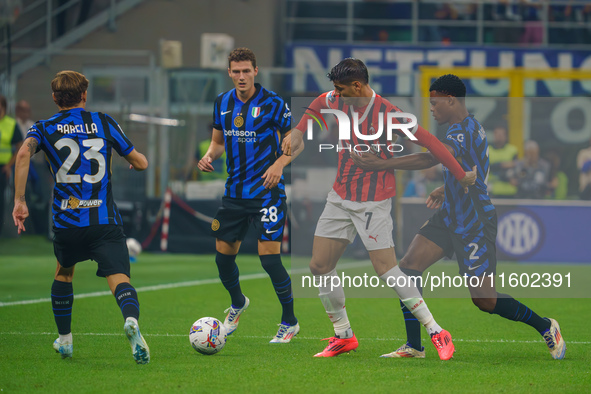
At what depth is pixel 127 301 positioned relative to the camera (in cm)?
569

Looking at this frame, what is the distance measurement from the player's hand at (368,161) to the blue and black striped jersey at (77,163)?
1608 millimetres

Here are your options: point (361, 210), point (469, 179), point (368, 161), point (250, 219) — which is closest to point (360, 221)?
point (361, 210)

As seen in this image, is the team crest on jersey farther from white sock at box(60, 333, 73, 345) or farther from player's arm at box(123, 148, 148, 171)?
white sock at box(60, 333, 73, 345)

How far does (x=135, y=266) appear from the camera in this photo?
13078 mm

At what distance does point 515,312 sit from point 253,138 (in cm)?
233

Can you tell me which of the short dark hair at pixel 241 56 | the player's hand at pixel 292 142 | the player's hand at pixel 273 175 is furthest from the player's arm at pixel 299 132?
the short dark hair at pixel 241 56

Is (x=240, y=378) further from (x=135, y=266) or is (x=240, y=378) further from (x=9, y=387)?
(x=135, y=266)

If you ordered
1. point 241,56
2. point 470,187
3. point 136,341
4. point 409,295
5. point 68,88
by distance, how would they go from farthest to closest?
point 241,56 → point 470,187 → point 409,295 → point 68,88 → point 136,341

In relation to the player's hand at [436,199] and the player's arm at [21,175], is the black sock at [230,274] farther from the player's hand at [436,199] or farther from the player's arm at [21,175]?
the player's arm at [21,175]

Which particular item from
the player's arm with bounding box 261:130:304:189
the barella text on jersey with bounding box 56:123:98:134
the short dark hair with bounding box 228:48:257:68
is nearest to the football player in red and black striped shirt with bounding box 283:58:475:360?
the player's arm with bounding box 261:130:304:189

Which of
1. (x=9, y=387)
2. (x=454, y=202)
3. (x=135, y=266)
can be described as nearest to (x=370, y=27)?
(x=135, y=266)

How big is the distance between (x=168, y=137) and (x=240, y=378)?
10.9 meters

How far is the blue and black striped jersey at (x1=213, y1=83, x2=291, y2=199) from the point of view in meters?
6.96

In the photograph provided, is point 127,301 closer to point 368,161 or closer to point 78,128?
point 78,128
